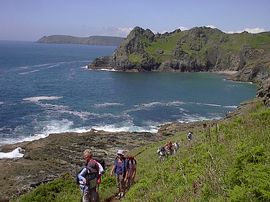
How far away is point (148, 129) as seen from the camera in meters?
61.6

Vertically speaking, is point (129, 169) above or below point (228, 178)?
below

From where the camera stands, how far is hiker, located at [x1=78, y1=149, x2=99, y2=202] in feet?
37.0

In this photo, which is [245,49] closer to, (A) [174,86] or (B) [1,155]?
(A) [174,86]

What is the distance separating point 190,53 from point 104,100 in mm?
85426

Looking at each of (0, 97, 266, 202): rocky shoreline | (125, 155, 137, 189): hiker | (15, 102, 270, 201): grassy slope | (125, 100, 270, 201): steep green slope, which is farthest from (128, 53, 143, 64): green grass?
(125, 100, 270, 201): steep green slope

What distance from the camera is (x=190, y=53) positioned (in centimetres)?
16350

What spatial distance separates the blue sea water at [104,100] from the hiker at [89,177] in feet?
136

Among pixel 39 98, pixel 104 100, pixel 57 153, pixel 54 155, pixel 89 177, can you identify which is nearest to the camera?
pixel 89 177

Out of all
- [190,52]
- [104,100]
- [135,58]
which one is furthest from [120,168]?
[190,52]

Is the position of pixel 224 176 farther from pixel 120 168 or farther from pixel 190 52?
pixel 190 52

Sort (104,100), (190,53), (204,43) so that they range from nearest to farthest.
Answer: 1. (104,100)
2. (190,53)
3. (204,43)

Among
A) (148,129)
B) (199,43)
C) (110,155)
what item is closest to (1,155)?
(110,155)

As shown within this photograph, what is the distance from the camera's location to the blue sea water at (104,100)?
62.1 meters

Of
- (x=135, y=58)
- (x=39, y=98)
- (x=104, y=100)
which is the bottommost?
(x=39, y=98)
